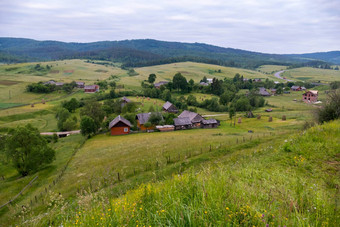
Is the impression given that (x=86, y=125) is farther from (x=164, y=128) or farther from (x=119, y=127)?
(x=164, y=128)

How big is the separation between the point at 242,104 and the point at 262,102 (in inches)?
479

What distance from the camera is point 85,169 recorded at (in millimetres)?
21594

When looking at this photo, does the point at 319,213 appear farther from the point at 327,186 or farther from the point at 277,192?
the point at 327,186

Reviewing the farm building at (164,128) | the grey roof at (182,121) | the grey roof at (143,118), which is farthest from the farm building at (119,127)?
the grey roof at (182,121)

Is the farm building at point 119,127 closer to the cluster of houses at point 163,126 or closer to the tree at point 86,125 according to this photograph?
the cluster of houses at point 163,126

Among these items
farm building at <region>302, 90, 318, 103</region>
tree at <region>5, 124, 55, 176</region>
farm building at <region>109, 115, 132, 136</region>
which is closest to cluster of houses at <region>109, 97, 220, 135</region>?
farm building at <region>109, 115, 132, 136</region>

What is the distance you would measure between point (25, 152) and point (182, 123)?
35331 mm

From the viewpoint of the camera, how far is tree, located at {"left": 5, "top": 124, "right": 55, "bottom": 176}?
79.8 ft

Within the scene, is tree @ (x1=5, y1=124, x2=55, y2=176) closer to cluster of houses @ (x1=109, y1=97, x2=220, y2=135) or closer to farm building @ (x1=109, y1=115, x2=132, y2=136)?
farm building @ (x1=109, y1=115, x2=132, y2=136)

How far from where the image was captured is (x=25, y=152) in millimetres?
25109

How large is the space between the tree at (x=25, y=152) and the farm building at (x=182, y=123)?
3182 cm

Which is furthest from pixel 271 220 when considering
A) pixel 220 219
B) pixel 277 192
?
pixel 277 192

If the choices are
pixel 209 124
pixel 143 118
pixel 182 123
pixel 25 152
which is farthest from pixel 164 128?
pixel 25 152

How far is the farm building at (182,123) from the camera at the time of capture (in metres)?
51.4
